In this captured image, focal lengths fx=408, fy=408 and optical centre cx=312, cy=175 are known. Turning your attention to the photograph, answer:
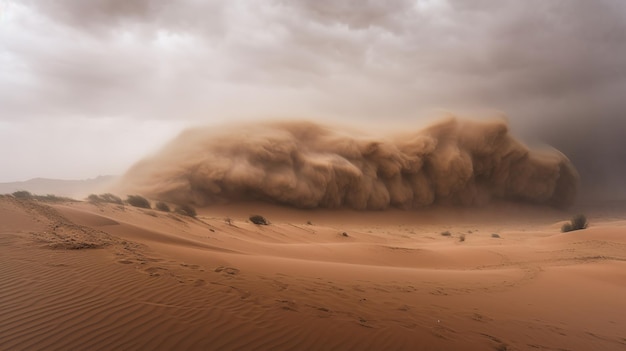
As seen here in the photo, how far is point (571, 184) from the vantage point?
5116 cm

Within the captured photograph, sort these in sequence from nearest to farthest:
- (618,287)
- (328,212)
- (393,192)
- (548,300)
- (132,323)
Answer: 1. (132,323)
2. (548,300)
3. (618,287)
4. (328,212)
5. (393,192)

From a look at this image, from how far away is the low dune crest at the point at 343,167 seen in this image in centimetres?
3075

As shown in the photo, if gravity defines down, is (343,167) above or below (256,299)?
above

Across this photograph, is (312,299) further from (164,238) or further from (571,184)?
(571,184)

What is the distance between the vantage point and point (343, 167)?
3419 cm

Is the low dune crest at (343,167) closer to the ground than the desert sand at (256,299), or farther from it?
farther from it

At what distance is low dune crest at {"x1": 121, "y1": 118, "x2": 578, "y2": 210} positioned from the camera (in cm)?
3075

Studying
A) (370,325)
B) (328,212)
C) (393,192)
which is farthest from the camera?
(393,192)

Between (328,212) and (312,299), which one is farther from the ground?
(328,212)

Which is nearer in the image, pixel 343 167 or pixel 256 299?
pixel 256 299

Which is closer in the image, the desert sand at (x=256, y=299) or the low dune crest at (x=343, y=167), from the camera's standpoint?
the desert sand at (x=256, y=299)

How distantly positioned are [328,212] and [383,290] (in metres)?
27.9

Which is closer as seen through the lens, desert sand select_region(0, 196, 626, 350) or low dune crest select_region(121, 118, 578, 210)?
desert sand select_region(0, 196, 626, 350)

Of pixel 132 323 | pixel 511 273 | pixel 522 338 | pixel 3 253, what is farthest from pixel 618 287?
pixel 3 253
